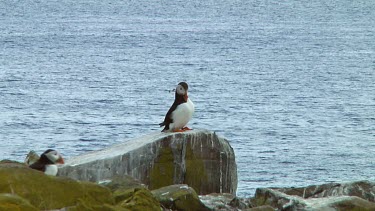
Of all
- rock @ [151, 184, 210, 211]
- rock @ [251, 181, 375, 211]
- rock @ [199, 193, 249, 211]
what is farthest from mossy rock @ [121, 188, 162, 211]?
rock @ [251, 181, 375, 211]

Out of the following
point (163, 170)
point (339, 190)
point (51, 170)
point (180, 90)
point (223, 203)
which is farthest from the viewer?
point (339, 190)

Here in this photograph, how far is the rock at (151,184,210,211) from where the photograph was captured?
1641 cm

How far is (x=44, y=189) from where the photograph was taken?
13430mm

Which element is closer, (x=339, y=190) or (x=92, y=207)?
(x=92, y=207)

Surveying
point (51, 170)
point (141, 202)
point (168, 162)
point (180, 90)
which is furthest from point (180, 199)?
point (180, 90)

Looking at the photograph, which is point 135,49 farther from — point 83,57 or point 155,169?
point 155,169

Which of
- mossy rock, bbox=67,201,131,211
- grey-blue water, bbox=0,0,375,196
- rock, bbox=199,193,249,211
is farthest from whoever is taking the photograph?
grey-blue water, bbox=0,0,375,196

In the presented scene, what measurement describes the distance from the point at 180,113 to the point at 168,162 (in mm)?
1009

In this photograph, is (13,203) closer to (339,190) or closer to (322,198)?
(322,198)

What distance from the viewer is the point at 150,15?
190m

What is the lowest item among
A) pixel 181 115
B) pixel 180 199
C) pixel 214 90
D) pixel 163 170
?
pixel 214 90

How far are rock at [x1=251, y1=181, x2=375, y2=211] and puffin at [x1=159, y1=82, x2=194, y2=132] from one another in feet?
6.77

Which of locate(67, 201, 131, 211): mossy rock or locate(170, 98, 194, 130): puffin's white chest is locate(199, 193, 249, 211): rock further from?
locate(67, 201, 131, 211): mossy rock

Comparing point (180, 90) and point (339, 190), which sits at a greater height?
point (180, 90)
